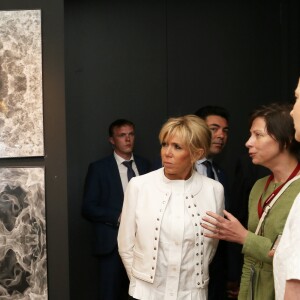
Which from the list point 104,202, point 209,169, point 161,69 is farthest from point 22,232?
point 161,69

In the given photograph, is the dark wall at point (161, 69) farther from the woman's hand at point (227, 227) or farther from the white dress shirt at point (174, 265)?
the woman's hand at point (227, 227)

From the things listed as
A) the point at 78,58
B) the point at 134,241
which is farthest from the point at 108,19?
the point at 134,241

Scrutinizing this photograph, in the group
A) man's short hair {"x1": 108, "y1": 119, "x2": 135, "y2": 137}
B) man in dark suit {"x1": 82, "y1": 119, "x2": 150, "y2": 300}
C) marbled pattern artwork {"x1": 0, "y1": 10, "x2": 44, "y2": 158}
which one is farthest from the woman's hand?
man's short hair {"x1": 108, "y1": 119, "x2": 135, "y2": 137}

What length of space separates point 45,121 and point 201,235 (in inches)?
48.6

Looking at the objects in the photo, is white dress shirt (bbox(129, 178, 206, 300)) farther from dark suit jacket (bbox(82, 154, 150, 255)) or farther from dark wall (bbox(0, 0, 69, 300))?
dark suit jacket (bbox(82, 154, 150, 255))

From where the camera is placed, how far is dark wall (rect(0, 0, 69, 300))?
315 centimetres

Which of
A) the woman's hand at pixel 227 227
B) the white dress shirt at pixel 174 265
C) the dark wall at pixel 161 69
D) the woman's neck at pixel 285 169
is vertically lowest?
the white dress shirt at pixel 174 265

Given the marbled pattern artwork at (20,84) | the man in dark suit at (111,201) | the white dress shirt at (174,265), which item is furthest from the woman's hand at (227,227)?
the man in dark suit at (111,201)

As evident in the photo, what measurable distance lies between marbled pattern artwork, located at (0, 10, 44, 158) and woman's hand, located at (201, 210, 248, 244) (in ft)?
4.14

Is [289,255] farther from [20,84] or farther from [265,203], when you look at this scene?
[20,84]

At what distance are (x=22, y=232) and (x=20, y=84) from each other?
35.2 inches

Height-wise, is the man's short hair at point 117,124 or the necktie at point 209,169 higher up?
the man's short hair at point 117,124

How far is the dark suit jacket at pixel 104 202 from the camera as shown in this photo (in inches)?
155

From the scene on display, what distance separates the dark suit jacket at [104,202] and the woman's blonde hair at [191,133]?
4.82 ft
